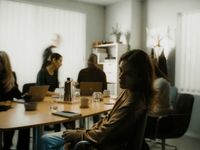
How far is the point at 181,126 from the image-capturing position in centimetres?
319

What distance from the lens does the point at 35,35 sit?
17.6 feet

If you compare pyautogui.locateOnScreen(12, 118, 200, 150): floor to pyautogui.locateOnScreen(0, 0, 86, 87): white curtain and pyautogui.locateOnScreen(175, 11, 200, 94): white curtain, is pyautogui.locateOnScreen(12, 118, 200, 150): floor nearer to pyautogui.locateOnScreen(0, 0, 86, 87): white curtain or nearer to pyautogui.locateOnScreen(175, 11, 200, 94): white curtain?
pyautogui.locateOnScreen(175, 11, 200, 94): white curtain

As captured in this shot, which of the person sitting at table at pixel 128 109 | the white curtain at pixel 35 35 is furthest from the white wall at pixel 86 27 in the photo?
the person sitting at table at pixel 128 109

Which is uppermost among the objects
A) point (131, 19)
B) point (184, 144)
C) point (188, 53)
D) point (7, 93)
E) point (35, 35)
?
point (131, 19)

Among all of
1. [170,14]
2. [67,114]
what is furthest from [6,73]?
[170,14]

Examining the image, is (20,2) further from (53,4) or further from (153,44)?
(153,44)

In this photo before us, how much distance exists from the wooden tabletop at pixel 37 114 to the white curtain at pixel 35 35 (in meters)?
2.24

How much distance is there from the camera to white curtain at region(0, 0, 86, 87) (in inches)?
199

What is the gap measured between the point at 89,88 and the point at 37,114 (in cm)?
128

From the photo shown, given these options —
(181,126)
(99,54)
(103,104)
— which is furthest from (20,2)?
(181,126)

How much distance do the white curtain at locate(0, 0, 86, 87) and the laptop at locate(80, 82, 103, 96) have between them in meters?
2.02

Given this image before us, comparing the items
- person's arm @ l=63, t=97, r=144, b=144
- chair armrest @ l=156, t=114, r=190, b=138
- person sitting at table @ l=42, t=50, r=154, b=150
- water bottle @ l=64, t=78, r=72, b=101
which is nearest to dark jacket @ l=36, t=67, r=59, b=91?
water bottle @ l=64, t=78, r=72, b=101

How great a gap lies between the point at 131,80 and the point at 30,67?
3817 mm

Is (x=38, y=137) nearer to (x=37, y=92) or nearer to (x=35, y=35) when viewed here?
(x=37, y=92)
